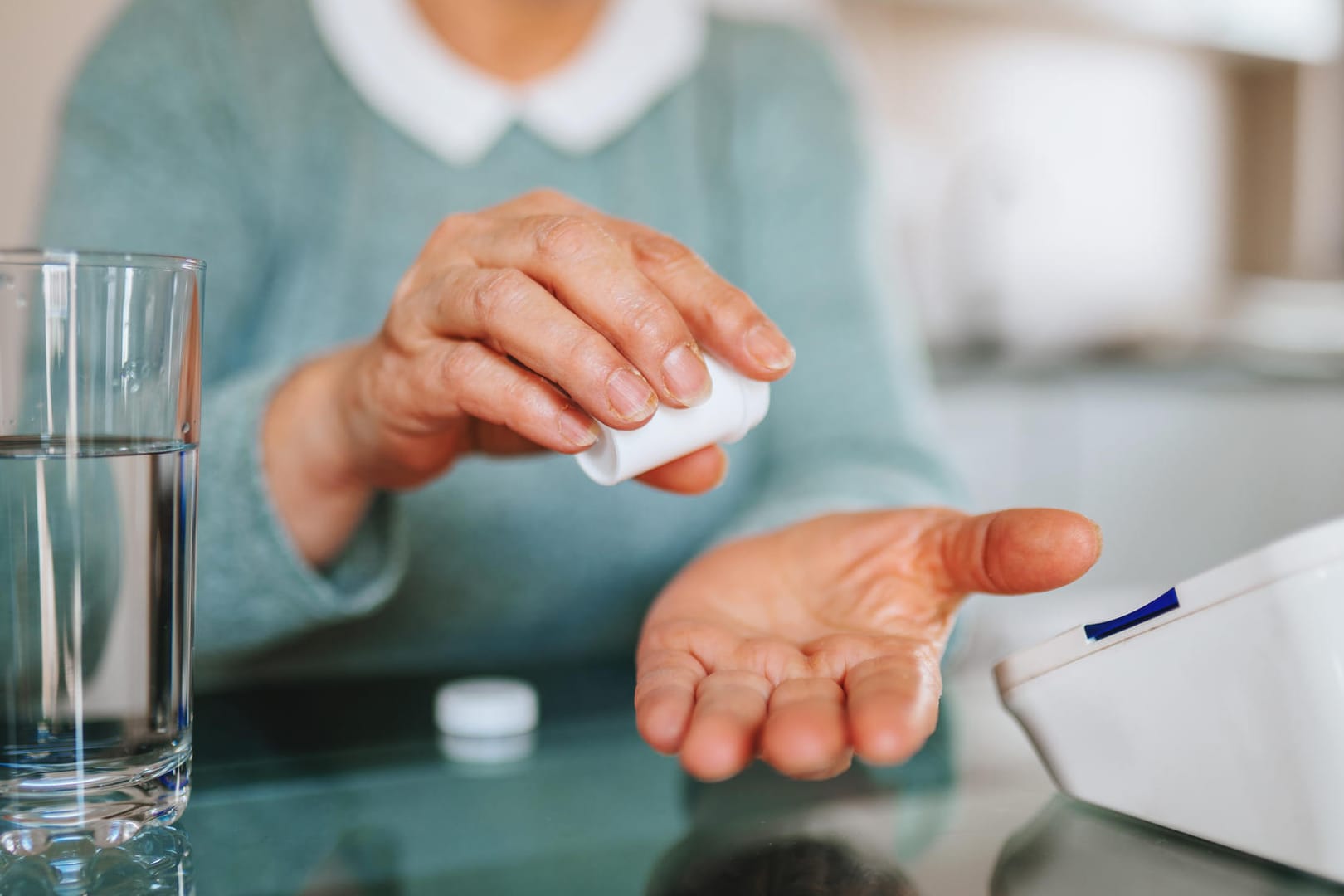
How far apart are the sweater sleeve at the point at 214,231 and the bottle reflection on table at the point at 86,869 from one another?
318 millimetres

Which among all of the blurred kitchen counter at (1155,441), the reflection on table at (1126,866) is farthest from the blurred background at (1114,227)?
the reflection on table at (1126,866)

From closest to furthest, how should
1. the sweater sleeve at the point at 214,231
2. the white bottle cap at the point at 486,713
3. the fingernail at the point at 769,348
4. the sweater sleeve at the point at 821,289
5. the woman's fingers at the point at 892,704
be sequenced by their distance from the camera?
1. the woman's fingers at the point at 892,704
2. the fingernail at the point at 769,348
3. the white bottle cap at the point at 486,713
4. the sweater sleeve at the point at 214,231
5. the sweater sleeve at the point at 821,289

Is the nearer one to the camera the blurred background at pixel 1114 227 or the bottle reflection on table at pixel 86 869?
the bottle reflection on table at pixel 86 869

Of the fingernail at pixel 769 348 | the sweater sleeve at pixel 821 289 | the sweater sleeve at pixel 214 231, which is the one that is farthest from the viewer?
the sweater sleeve at pixel 821 289

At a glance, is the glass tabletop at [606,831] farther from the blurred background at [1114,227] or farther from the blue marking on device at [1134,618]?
the blurred background at [1114,227]

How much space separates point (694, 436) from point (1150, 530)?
1.88m

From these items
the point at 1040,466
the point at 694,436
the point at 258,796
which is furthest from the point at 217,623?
the point at 1040,466

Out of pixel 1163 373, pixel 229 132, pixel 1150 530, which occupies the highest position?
pixel 229 132

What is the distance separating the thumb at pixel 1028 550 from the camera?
0.40 meters

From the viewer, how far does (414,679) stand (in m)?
0.70

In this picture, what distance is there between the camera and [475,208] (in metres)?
1.05

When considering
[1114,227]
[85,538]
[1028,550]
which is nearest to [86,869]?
[85,538]

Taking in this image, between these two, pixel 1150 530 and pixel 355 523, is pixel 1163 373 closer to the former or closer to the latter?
pixel 1150 530

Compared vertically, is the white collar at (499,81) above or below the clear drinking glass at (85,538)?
above
